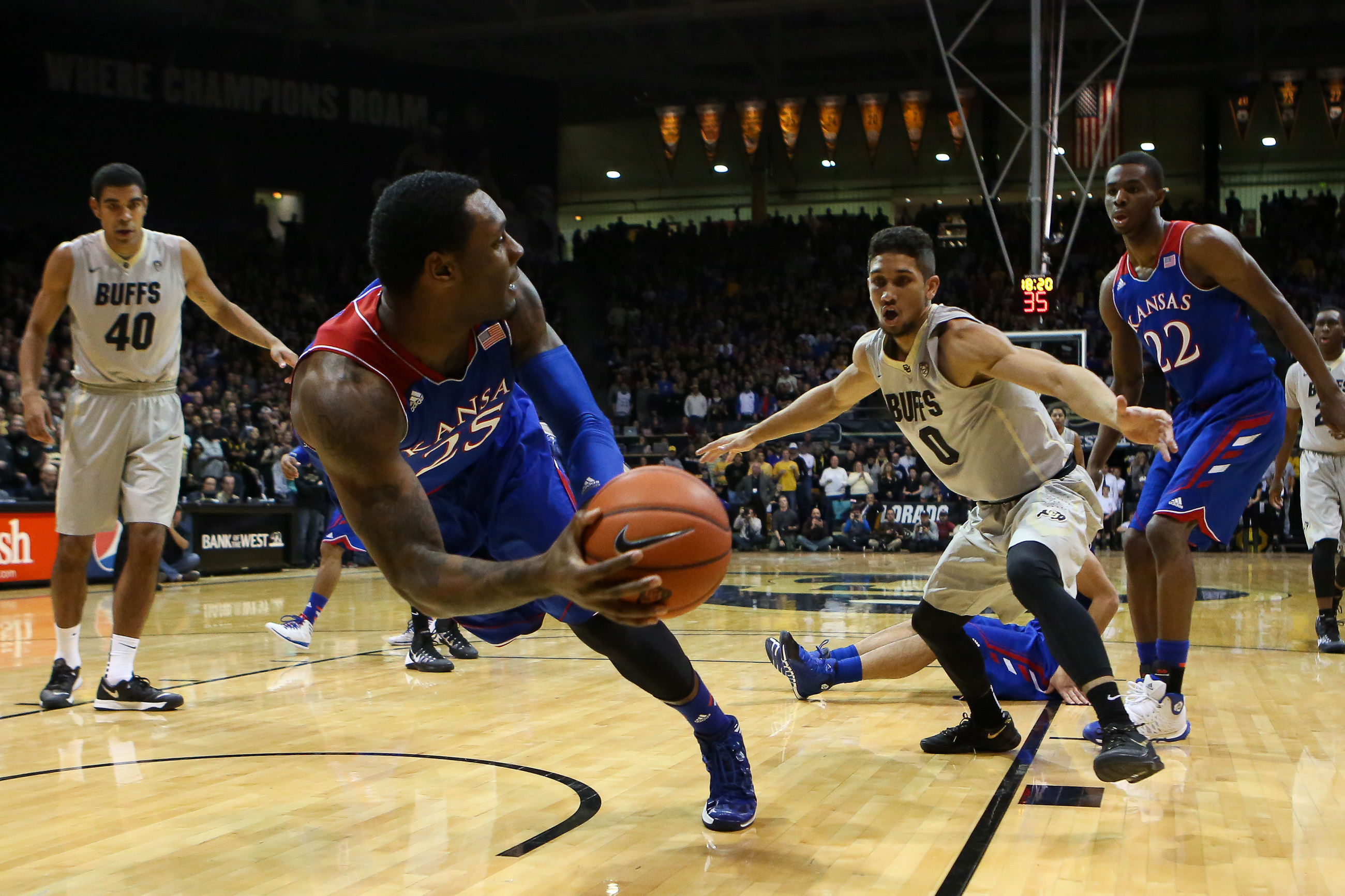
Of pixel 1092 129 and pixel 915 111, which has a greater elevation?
pixel 915 111

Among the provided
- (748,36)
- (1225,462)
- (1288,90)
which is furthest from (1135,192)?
(1288,90)

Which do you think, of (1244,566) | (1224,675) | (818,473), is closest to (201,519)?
(818,473)

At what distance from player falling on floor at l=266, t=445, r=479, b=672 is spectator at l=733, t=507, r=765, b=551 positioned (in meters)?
11.0

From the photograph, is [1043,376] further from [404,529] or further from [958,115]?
[958,115]

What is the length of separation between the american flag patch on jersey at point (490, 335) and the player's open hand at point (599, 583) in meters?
1.04

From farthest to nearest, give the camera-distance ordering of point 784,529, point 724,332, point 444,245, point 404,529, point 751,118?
point 751,118 → point 724,332 → point 784,529 → point 444,245 → point 404,529

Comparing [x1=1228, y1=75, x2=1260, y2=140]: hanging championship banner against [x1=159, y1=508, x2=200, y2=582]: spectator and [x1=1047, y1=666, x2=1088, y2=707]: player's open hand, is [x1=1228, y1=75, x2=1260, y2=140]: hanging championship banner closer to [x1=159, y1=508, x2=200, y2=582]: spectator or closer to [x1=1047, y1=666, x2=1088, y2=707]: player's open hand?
[x1=159, y1=508, x2=200, y2=582]: spectator

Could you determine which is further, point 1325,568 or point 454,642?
point 1325,568

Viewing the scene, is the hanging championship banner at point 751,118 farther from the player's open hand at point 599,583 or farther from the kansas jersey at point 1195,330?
the player's open hand at point 599,583

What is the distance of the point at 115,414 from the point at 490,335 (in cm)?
296

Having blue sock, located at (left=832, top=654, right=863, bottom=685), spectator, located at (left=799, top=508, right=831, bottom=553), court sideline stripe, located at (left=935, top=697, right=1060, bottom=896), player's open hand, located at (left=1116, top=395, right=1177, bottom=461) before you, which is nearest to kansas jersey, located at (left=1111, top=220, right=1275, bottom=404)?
player's open hand, located at (left=1116, top=395, right=1177, bottom=461)

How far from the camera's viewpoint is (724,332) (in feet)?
81.9

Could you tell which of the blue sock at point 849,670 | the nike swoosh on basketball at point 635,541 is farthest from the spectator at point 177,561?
the nike swoosh on basketball at point 635,541

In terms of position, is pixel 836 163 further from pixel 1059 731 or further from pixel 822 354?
pixel 1059 731
